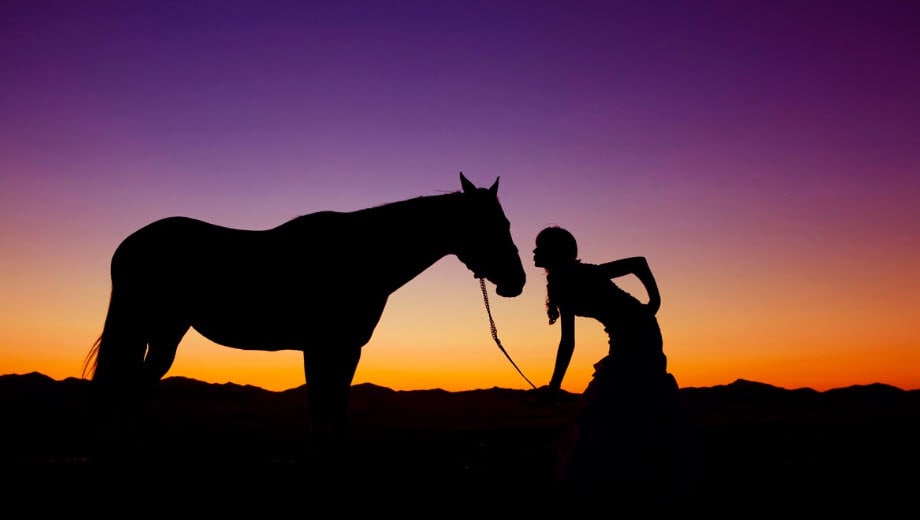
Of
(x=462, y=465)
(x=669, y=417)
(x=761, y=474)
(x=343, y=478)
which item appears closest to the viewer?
(x=669, y=417)

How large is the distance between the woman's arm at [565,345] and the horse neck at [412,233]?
1928 mm

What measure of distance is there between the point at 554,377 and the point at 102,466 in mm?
4062

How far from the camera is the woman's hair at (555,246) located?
439 centimetres

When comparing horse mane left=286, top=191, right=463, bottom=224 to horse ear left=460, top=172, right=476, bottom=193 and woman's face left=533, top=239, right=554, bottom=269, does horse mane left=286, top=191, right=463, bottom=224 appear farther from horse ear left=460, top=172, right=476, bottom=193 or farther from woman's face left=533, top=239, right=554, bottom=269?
woman's face left=533, top=239, right=554, bottom=269

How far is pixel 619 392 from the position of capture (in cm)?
429

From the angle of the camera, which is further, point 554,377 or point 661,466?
point 554,377

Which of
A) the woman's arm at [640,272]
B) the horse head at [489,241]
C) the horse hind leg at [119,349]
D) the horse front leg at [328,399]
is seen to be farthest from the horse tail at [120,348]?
the woman's arm at [640,272]

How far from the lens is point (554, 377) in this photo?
14.4 feet

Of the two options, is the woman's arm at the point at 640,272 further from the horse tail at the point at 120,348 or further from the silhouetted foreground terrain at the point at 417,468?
the horse tail at the point at 120,348

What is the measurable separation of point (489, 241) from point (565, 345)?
1861 mm

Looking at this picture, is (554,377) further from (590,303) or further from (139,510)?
(139,510)

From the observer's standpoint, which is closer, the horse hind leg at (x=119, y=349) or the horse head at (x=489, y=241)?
the horse hind leg at (x=119, y=349)

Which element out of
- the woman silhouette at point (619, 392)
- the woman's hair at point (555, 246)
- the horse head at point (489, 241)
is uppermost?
the horse head at point (489, 241)

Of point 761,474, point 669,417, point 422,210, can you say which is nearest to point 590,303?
point 669,417
